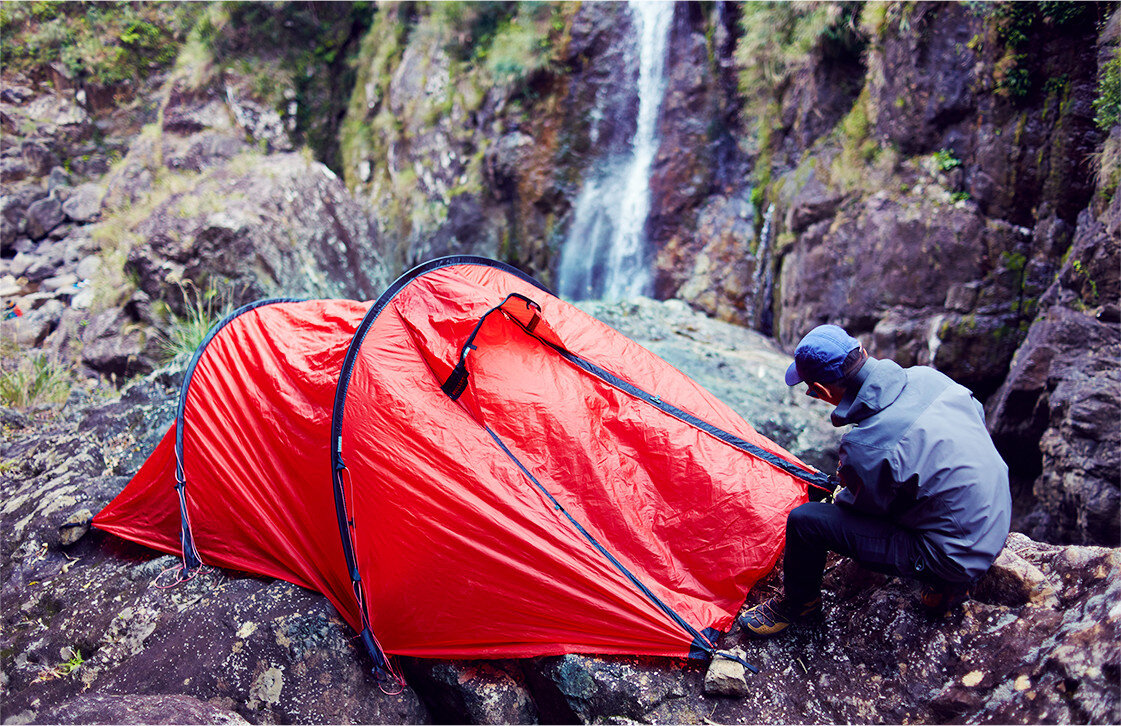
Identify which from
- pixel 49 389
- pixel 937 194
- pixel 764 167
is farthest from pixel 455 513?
pixel 764 167

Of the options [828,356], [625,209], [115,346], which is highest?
[625,209]

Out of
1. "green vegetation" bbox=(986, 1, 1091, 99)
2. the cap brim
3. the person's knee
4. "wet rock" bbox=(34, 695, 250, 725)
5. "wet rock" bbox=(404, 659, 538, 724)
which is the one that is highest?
"green vegetation" bbox=(986, 1, 1091, 99)

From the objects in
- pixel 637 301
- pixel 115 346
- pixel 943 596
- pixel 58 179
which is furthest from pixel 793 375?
pixel 58 179

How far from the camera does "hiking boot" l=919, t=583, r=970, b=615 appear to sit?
2.44 metres

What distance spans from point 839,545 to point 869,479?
0.38 metres

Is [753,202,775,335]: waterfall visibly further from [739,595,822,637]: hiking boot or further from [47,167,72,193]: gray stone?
[47,167,72,193]: gray stone

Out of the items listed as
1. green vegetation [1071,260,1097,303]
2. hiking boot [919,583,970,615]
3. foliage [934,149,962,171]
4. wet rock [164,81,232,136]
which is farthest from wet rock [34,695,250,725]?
wet rock [164,81,232,136]

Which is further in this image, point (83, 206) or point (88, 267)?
point (83, 206)

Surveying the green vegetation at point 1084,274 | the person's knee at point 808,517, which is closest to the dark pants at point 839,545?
the person's knee at point 808,517

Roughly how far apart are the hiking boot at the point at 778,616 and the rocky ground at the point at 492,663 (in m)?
0.07

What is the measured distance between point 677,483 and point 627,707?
3.48ft

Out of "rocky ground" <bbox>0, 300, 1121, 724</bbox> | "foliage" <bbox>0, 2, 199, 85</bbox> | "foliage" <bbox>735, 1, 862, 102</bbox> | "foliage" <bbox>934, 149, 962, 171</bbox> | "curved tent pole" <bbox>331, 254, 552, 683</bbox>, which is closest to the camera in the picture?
"rocky ground" <bbox>0, 300, 1121, 724</bbox>

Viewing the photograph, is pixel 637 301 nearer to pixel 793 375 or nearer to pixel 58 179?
pixel 793 375

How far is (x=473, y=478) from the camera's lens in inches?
117
